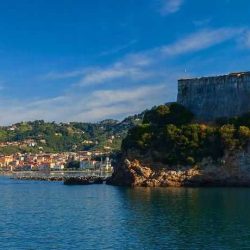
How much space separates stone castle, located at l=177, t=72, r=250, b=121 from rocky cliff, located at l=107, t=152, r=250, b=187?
1058 cm

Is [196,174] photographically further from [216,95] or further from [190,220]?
[190,220]

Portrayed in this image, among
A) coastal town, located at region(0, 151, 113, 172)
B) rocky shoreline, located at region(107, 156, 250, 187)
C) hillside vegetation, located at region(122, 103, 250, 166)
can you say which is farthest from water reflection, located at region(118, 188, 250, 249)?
coastal town, located at region(0, 151, 113, 172)

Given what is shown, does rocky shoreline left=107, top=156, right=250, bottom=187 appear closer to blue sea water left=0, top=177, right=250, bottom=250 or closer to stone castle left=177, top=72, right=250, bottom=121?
stone castle left=177, top=72, right=250, bottom=121

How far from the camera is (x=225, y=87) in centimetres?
7638

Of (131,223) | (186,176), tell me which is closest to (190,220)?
(131,223)

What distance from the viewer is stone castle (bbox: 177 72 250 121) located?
74.4 m

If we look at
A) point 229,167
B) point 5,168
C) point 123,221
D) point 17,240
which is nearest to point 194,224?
point 123,221

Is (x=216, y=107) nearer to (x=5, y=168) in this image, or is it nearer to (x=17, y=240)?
(x=17, y=240)

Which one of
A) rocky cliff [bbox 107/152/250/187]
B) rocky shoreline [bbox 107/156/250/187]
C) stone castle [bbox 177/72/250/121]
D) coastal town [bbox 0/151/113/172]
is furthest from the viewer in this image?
coastal town [bbox 0/151/113/172]

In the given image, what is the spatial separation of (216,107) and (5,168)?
123690 millimetres

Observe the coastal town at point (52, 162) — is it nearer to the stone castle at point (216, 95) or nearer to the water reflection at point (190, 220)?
the stone castle at point (216, 95)

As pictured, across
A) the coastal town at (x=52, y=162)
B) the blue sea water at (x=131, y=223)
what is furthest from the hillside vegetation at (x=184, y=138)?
the coastal town at (x=52, y=162)

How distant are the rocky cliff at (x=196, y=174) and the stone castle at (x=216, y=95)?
417 inches

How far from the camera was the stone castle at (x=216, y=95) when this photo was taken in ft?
244
